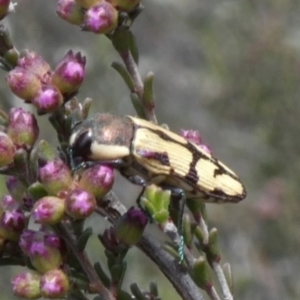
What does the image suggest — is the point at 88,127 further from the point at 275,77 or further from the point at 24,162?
the point at 275,77

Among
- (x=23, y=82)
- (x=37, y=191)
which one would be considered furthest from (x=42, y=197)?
(x=23, y=82)

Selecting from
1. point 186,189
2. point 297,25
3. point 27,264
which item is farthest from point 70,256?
point 297,25

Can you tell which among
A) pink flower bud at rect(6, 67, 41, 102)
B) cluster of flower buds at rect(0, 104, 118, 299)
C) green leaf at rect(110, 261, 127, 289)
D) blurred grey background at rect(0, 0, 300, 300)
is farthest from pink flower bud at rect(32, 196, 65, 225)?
blurred grey background at rect(0, 0, 300, 300)

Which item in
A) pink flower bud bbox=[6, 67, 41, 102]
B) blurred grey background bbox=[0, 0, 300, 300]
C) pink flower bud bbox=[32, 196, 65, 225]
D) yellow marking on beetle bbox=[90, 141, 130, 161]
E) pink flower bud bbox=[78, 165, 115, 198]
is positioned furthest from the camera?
blurred grey background bbox=[0, 0, 300, 300]

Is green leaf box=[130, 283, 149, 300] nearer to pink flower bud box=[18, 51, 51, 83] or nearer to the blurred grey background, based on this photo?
pink flower bud box=[18, 51, 51, 83]

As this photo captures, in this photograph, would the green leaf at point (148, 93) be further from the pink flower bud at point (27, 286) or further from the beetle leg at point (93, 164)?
the pink flower bud at point (27, 286)
